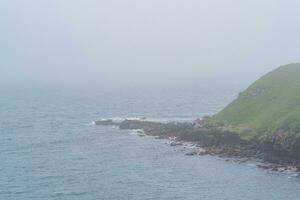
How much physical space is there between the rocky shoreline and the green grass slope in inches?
115

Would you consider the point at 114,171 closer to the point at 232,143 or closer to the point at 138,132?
the point at 232,143

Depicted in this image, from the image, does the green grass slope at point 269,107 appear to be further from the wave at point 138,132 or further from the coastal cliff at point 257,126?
the wave at point 138,132

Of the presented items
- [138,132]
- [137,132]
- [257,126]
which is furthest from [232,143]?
[137,132]

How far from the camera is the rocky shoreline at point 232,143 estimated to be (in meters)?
74.5

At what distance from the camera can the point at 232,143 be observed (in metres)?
87.9

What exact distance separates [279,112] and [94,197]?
45533 millimetres

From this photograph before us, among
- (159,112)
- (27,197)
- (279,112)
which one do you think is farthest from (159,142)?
(159,112)

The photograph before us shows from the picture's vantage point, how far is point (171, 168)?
75.8m

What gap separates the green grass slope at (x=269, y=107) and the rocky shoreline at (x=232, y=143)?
9.59ft

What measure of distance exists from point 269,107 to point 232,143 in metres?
17.1

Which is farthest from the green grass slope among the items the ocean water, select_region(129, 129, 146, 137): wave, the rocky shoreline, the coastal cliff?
select_region(129, 129, 146, 137): wave

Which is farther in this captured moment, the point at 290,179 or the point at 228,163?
the point at 228,163

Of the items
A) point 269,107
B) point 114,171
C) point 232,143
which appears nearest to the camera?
point 114,171

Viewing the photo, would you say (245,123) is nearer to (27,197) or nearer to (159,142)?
(159,142)
